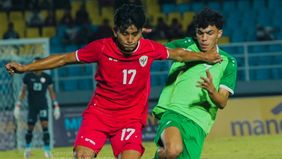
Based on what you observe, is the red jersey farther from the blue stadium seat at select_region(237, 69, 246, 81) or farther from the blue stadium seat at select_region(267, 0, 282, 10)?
the blue stadium seat at select_region(267, 0, 282, 10)

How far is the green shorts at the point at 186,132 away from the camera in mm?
8477

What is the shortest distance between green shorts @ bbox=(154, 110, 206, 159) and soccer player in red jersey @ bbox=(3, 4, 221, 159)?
1.14 feet

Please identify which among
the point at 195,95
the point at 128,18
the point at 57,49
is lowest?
the point at 57,49

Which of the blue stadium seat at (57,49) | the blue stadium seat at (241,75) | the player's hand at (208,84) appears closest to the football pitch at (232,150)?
the blue stadium seat at (241,75)

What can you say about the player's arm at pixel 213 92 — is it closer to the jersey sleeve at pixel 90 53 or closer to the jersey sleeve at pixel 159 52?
the jersey sleeve at pixel 159 52

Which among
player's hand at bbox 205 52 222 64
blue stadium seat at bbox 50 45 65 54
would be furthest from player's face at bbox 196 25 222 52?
blue stadium seat at bbox 50 45 65 54

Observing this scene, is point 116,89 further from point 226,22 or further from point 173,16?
point 226,22

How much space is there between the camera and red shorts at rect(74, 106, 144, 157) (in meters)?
8.13

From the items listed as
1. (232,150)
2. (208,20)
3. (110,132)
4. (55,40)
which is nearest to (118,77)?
(110,132)

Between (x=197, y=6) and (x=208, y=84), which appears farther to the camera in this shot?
(x=197, y=6)

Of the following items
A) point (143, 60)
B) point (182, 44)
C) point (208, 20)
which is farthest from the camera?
point (182, 44)

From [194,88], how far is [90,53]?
1.17m

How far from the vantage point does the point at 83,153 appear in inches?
313

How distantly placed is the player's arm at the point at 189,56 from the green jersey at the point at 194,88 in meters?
0.16
